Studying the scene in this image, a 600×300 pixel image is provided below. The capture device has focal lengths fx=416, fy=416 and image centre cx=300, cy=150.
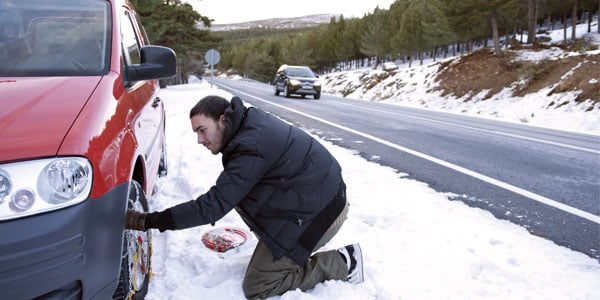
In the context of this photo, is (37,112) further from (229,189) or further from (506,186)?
(506,186)

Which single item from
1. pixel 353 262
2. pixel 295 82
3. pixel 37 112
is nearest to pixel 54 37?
pixel 37 112

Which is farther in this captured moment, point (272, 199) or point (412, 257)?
point (412, 257)

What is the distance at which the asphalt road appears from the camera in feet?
12.1

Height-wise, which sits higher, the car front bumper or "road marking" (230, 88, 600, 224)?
the car front bumper

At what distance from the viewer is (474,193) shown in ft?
14.6

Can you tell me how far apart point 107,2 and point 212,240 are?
1856 millimetres

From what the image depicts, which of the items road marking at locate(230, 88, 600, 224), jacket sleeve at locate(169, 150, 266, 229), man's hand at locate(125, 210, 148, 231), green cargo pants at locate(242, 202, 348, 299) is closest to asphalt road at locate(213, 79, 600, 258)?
road marking at locate(230, 88, 600, 224)

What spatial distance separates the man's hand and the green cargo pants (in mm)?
809

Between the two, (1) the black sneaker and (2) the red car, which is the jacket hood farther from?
(1) the black sneaker

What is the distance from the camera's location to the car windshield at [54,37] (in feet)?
7.41

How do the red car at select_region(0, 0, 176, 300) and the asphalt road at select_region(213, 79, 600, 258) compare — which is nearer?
the red car at select_region(0, 0, 176, 300)

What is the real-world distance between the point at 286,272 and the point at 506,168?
419 centimetres

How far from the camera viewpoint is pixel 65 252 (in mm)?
1457

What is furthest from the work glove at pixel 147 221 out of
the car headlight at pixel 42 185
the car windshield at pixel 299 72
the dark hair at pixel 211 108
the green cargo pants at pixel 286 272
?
the car windshield at pixel 299 72
